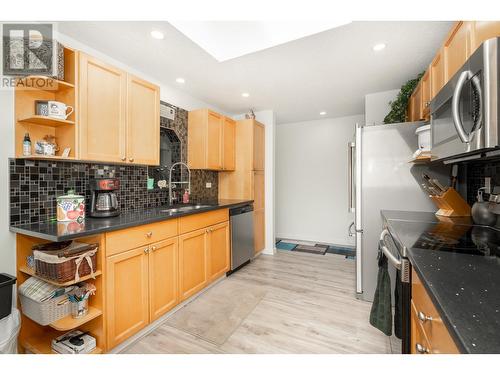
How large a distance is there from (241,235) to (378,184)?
1.75 m

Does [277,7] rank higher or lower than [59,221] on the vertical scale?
higher

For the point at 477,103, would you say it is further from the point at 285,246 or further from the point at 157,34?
the point at 285,246

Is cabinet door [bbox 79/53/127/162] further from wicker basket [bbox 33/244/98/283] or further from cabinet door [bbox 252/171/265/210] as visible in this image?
cabinet door [bbox 252/171/265/210]

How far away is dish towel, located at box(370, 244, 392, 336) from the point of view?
1461mm

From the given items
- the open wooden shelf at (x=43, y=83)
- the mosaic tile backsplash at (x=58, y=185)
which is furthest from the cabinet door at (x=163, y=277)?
the open wooden shelf at (x=43, y=83)

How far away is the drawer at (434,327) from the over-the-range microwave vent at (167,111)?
2827 mm

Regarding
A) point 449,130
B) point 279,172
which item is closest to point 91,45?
point 449,130

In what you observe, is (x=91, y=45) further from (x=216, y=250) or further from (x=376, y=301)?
(x=376, y=301)

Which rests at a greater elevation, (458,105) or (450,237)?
(458,105)

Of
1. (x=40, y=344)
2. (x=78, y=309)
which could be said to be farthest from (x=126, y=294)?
(x=40, y=344)

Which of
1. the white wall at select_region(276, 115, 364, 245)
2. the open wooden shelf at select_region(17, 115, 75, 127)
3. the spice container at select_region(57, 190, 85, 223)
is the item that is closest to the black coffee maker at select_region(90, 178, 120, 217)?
the spice container at select_region(57, 190, 85, 223)

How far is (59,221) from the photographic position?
1.68 metres

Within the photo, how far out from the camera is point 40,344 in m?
1.55

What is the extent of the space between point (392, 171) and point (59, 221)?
2.82 metres
